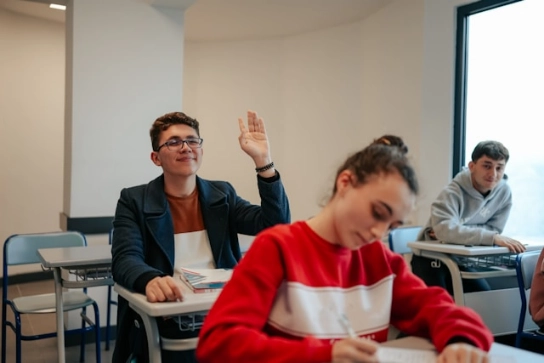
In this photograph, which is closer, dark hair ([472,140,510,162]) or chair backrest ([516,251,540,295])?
chair backrest ([516,251,540,295])

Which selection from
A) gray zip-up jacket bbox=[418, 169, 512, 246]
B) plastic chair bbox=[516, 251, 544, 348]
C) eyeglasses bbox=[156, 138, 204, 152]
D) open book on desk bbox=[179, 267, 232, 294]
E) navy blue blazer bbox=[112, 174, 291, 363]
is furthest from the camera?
gray zip-up jacket bbox=[418, 169, 512, 246]

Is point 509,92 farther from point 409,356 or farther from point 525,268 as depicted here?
point 409,356

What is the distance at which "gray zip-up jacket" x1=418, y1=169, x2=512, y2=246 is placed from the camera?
10.4 feet

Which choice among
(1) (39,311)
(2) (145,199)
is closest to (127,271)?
(2) (145,199)

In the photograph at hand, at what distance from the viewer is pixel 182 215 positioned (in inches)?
79.4

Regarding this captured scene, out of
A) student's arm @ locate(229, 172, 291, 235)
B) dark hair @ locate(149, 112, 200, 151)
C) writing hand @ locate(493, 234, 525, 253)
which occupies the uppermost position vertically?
dark hair @ locate(149, 112, 200, 151)

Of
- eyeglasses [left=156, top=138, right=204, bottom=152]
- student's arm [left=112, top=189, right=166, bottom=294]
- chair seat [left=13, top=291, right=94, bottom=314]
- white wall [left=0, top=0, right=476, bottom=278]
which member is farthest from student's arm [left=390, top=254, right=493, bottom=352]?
white wall [left=0, top=0, right=476, bottom=278]

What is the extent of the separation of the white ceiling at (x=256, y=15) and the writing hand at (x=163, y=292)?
279cm

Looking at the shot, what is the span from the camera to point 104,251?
106 inches

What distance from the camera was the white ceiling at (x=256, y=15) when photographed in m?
4.44

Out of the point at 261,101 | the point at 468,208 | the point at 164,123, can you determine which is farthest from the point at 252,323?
the point at 261,101

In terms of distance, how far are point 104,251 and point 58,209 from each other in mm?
3462

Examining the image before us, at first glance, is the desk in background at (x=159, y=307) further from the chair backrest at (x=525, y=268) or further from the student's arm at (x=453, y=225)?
the student's arm at (x=453, y=225)

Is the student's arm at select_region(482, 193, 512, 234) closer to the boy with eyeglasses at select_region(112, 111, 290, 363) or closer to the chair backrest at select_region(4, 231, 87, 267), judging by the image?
the boy with eyeglasses at select_region(112, 111, 290, 363)
